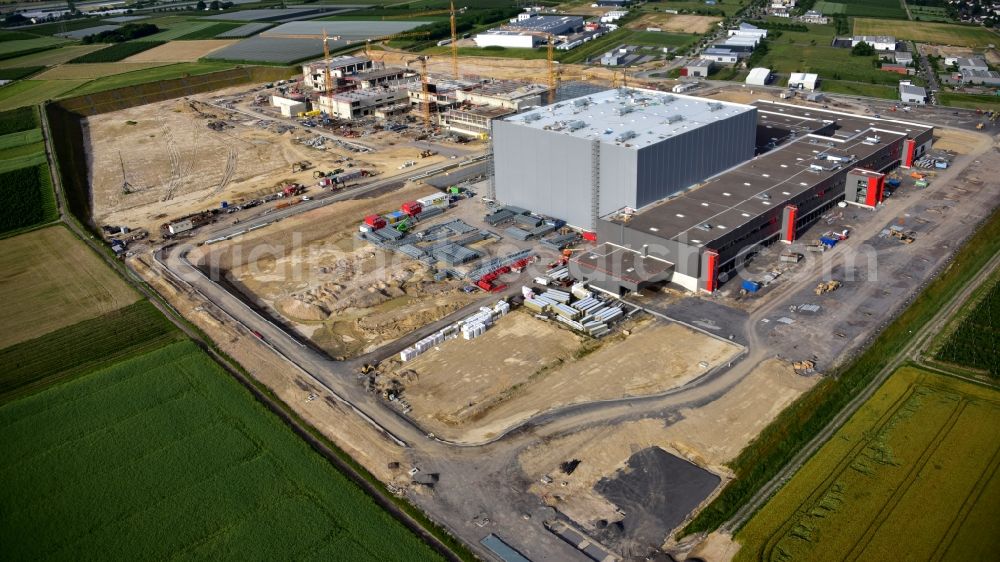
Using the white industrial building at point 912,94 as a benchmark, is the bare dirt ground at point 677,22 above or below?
above

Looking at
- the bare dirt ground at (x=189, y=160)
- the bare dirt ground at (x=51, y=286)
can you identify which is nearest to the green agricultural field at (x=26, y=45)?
the bare dirt ground at (x=189, y=160)

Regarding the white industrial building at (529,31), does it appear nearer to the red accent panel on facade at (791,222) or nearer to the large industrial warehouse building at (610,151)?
the large industrial warehouse building at (610,151)

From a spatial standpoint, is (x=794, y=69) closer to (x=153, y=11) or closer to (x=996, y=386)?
(x=996, y=386)

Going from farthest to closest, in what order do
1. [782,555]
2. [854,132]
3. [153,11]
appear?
[153,11]
[854,132]
[782,555]

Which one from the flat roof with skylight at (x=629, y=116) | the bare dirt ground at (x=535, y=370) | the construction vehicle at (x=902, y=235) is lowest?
Result: the bare dirt ground at (x=535, y=370)

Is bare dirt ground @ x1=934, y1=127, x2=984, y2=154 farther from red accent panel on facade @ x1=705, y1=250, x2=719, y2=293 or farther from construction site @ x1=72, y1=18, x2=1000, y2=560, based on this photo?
red accent panel on facade @ x1=705, y1=250, x2=719, y2=293

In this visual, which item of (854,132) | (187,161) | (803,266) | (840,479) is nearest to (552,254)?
(803,266)

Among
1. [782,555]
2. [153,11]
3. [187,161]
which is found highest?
[153,11]

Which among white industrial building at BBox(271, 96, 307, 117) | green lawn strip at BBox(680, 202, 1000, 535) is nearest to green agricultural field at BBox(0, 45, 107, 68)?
white industrial building at BBox(271, 96, 307, 117)
